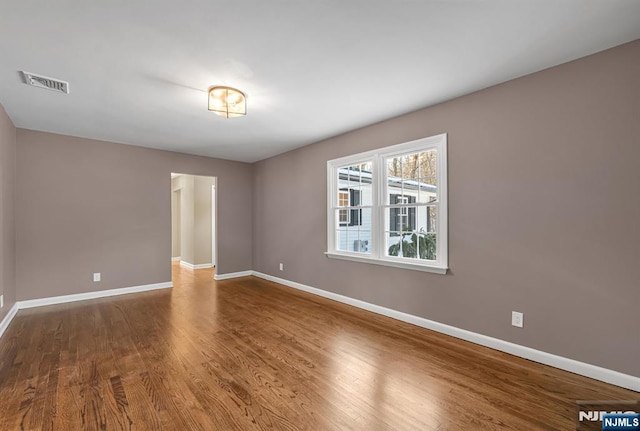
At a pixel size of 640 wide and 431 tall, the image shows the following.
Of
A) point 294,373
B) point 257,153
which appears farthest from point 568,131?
point 257,153

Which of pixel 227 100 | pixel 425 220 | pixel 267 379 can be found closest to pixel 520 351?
pixel 425 220

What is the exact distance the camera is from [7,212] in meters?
3.61

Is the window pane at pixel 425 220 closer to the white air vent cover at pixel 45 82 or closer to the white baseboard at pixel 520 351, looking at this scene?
the white baseboard at pixel 520 351

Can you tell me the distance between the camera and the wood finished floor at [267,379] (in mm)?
1797

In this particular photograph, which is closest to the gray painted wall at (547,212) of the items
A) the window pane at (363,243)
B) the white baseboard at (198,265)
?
the window pane at (363,243)

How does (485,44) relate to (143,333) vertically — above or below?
above

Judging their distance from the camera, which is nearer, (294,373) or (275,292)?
(294,373)

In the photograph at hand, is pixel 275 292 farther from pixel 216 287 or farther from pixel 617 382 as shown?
pixel 617 382

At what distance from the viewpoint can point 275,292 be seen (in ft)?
16.2

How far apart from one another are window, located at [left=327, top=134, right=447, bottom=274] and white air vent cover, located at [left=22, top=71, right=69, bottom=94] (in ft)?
10.7

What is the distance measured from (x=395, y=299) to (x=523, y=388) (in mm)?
1623

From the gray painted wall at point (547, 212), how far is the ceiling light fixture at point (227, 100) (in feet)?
6.39

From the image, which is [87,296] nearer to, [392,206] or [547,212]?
[392,206]

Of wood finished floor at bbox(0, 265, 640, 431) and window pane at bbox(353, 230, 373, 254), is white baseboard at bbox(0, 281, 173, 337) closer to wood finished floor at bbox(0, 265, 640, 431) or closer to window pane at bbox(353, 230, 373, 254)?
wood finished floor at bbox(0, 265, 640, 431)
